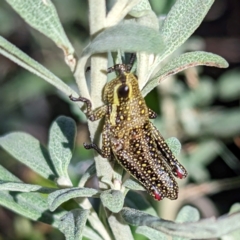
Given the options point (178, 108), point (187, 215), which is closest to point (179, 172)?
point (187, 215)

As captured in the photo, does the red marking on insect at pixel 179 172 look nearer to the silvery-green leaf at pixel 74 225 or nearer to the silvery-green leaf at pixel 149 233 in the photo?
the silvery-green leaf at pixel 149 233

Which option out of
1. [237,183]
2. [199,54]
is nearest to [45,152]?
[199,54]

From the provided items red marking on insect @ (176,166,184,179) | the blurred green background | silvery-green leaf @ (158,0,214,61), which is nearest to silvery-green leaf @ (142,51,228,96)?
silvery-green leaf @ (158,0,214,61)

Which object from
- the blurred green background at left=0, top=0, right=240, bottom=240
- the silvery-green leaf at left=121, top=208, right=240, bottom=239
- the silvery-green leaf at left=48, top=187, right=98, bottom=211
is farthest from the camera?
the blurred green background at left=0, top=0, right=240, bottom=240

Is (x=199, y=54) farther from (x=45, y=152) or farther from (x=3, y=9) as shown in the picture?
(x=3, y=9)

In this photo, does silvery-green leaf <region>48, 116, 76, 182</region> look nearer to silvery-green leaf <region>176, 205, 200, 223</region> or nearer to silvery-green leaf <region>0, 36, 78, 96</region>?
silvery-green leaf <region>0, 36, 78, 96</region>
